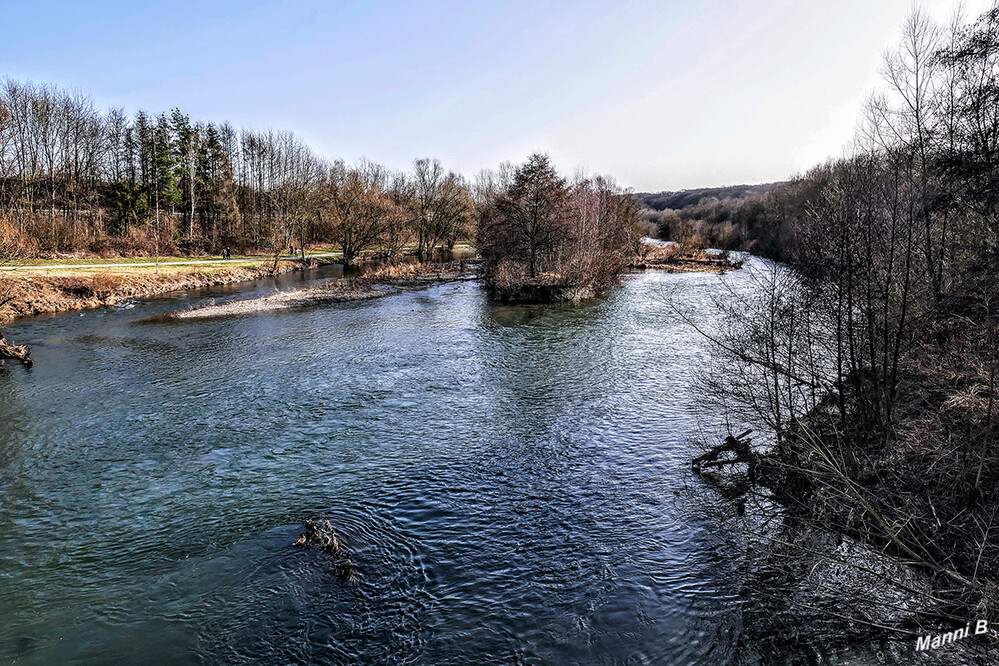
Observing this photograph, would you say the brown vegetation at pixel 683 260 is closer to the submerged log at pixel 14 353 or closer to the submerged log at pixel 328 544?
the submerged log at pixel 14 353

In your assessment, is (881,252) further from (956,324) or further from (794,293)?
(956,324)

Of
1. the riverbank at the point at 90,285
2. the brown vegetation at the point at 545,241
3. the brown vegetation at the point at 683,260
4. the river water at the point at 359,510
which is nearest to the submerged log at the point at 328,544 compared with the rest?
the river water at the point at 359,510

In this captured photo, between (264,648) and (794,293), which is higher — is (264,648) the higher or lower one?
the lower one

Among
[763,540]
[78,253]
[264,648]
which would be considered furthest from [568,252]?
[78,253]

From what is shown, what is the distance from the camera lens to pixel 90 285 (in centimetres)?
3412

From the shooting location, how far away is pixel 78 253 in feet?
153

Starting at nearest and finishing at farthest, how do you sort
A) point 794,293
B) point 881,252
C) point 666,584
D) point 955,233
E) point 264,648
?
point 264,648
point 666,584
point 881,252
point 794,293
point 955,233

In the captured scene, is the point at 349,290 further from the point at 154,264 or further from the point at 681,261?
the point at 681,261

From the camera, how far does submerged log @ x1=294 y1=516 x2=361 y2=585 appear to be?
362 inches

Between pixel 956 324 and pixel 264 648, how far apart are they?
46.6 ft

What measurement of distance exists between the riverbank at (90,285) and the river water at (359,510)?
10688 mm

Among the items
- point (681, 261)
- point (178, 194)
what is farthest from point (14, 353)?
point (681, 261)

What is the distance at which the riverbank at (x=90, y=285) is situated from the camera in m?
30.2

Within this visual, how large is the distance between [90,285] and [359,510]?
3284cm
